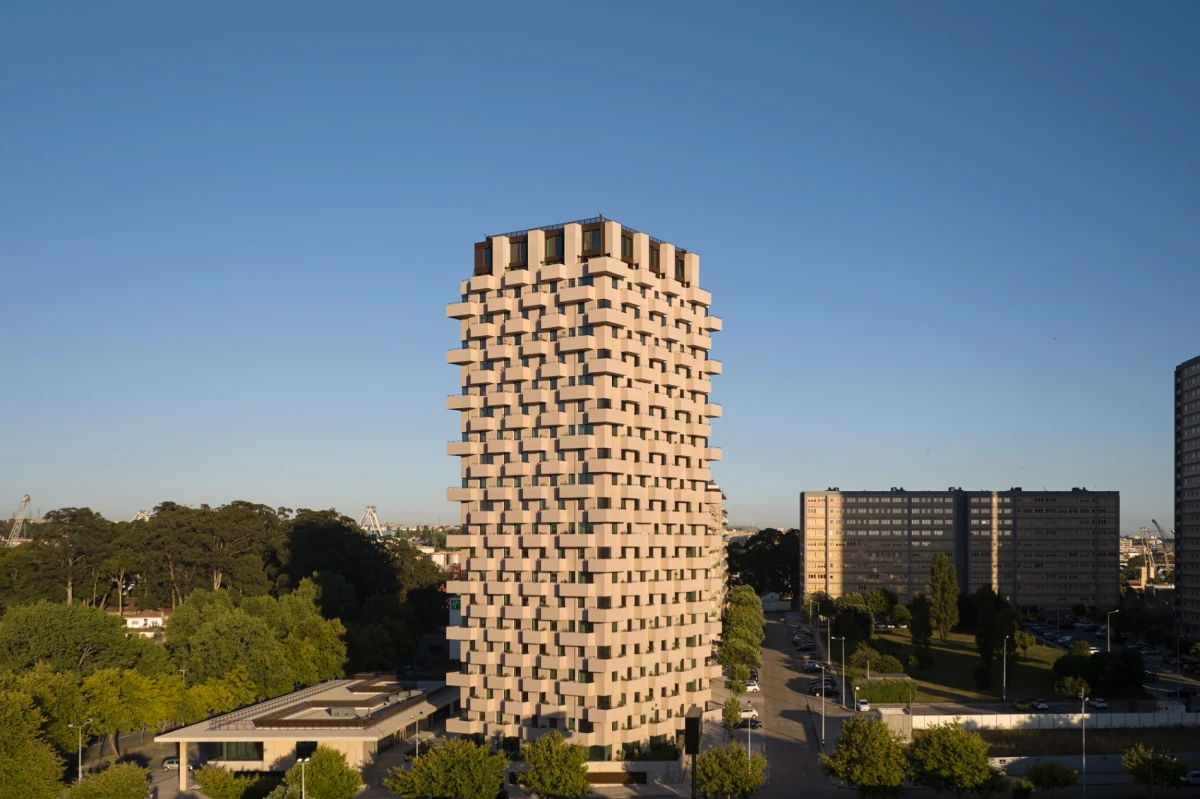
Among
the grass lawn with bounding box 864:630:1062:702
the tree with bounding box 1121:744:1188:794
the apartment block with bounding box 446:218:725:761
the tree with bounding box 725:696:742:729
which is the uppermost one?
the apartment block with bounding box 446:218:725:761

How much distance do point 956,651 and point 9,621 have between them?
118 m

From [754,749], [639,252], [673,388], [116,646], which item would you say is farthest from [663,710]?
[116,646]

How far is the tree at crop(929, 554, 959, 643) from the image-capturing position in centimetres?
16662

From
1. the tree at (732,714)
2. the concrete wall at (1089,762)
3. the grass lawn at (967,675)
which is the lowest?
the grass lawn at (967,675)

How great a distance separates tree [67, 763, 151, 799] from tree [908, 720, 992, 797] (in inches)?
2075

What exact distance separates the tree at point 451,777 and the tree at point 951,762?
2939 cm

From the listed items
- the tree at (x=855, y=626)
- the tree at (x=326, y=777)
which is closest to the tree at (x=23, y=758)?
the tree at (x=326, y=777)

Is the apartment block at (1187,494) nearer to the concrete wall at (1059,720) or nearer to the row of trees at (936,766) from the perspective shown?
the concrete wall at (1059,720)

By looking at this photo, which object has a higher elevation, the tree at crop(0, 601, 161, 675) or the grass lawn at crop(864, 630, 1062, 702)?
the tree at crop(0, 601, 161, 675)

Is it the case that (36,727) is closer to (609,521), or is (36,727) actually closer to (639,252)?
(609,521)

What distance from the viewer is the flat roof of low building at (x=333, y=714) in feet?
294

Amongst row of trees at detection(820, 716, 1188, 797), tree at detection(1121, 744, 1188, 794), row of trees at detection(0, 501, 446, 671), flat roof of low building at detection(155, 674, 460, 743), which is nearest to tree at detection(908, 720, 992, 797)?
row of trees at detection(820, 716, 1188, 797)

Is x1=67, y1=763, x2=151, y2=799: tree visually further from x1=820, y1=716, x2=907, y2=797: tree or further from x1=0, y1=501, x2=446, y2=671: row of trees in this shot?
x1=0, y1=501, x2=446, y2=671: row of trees

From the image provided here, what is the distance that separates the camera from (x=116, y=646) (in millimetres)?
113188
